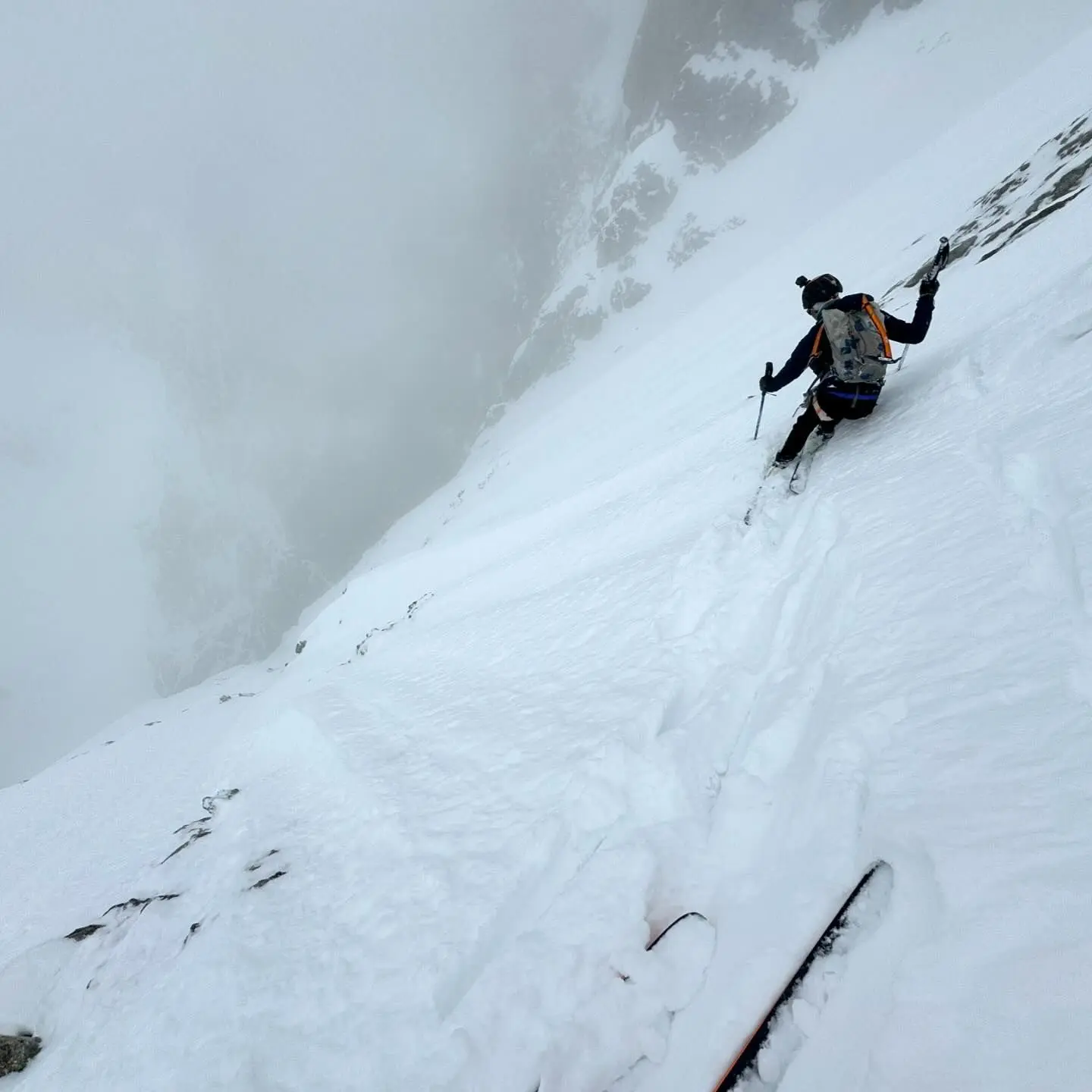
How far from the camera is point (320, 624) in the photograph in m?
24.6

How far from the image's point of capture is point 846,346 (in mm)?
6148

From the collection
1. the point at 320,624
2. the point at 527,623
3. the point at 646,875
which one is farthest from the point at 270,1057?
the point at 320,624

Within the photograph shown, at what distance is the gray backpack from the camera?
20.0ft

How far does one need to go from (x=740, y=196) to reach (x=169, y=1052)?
7638 cm

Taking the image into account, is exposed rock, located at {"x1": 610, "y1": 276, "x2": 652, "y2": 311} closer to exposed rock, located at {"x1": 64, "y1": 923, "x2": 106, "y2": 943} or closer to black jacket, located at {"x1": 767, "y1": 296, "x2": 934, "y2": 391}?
black jacket, located at {"x1": 767, "y1": 296, "x2": 934, "y2": 391}

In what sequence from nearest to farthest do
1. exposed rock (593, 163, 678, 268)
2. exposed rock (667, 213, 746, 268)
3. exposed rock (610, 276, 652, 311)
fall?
exposed rock (667, 213, 746, 268), exposed rock (610, 276, 652, 311), exposed rock (593, 163, 678, 268)

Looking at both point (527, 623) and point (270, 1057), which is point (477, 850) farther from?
point (527, 623)

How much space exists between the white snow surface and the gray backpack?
0.77 metres

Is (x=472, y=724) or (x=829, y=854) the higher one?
(x=472, y=724)

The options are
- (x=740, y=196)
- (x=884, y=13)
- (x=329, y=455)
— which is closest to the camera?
(x=884, y=13)

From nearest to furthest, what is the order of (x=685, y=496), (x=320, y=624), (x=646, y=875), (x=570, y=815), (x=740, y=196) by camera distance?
(x=646, y=875) → (x=570, y=815) → (x=685, y=496) → (x=320, y=624) → (x=740, y=196)

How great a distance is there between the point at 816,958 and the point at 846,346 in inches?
244

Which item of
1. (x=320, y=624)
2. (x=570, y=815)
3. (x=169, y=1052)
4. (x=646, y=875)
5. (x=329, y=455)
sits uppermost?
(x=329, y=455)

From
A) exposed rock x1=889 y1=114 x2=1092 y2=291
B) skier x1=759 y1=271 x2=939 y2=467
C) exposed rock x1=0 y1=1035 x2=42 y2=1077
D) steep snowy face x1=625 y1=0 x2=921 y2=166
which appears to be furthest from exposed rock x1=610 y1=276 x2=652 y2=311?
exposed rock x1=0 y1=1035 x2=42 y2=1077
